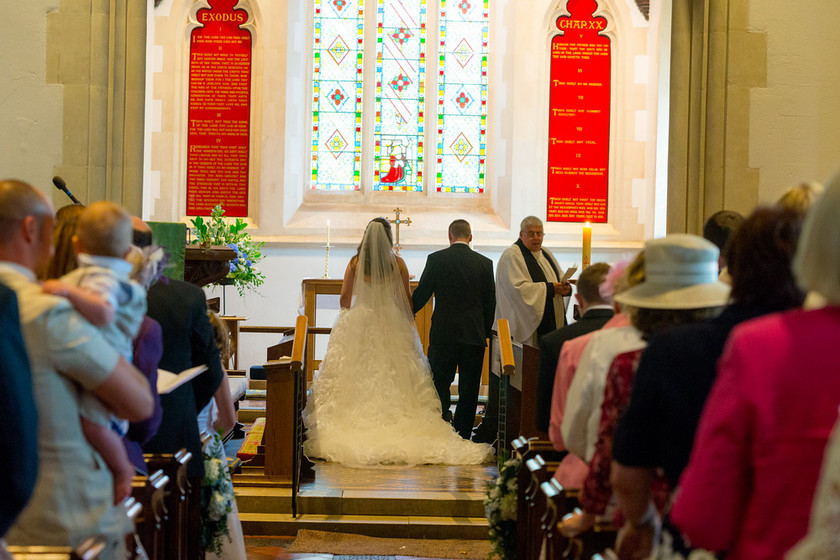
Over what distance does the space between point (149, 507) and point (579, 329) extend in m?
1.84

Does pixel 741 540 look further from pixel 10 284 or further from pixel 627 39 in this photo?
pixel 627 39

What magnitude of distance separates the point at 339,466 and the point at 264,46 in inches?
237

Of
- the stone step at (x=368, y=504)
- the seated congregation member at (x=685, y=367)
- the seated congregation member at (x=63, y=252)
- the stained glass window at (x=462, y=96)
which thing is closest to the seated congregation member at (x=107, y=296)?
the seated congregation member at (x=63, y=252)

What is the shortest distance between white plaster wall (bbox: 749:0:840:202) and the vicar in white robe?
168cm

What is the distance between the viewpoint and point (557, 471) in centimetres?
306

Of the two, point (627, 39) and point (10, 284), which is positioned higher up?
point (627, 39)

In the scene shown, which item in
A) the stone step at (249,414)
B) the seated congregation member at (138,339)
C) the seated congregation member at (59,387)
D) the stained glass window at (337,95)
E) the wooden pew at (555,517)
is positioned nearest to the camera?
the seated congregation member at (59,387)

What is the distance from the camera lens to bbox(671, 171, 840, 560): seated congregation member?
58.1 inches

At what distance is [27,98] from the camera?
17.7 ft

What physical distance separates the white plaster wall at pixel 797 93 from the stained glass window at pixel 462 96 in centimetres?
585

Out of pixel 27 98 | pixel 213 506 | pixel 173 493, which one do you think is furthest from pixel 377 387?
pixel 173 493

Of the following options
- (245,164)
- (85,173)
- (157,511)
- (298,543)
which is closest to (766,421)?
(157,511)

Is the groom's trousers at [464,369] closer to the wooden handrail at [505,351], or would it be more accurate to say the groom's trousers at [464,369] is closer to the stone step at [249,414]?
the wooden handrail at [505,351]

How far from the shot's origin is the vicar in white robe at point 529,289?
6.67m
